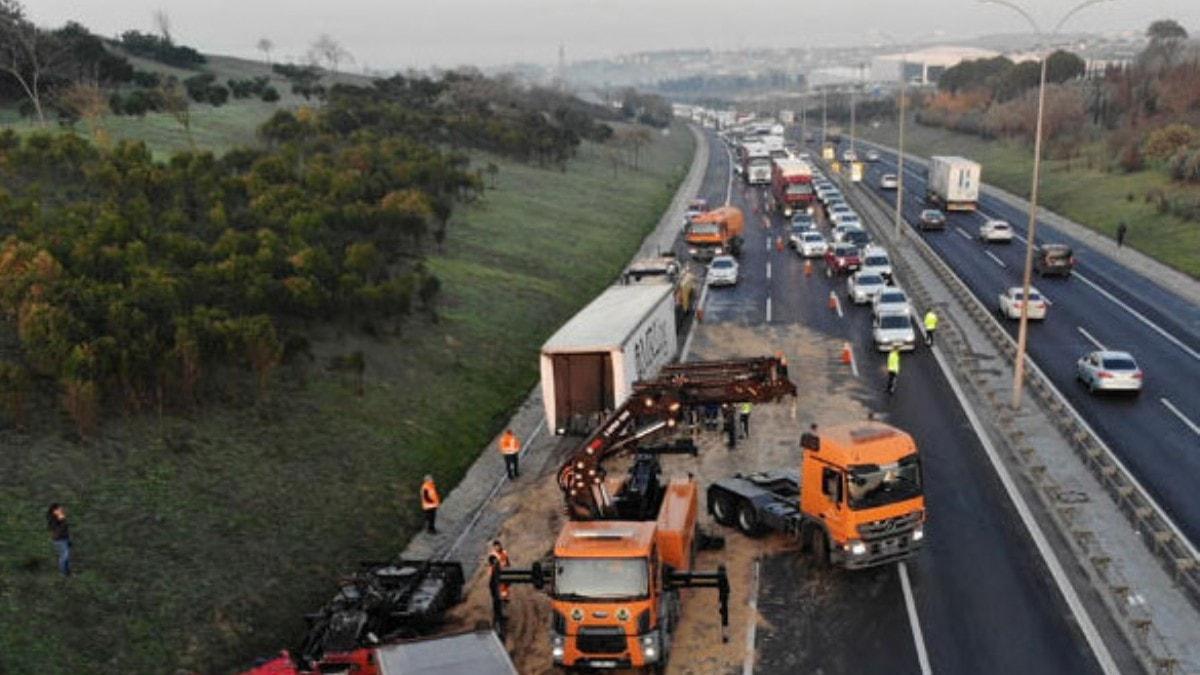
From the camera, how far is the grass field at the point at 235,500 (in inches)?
669

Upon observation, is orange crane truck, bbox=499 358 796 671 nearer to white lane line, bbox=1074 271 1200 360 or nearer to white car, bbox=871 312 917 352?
white car, bbox=871 312 917 352

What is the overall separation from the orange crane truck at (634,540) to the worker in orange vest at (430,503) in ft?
12.9

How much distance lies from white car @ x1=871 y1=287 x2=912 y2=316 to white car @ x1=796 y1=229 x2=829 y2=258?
53.6 feet

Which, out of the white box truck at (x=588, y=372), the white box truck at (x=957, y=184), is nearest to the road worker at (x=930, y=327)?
the white box truck at (x=588, y=372)

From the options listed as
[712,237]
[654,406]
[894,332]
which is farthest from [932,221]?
[654,406]

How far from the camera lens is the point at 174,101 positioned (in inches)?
2260

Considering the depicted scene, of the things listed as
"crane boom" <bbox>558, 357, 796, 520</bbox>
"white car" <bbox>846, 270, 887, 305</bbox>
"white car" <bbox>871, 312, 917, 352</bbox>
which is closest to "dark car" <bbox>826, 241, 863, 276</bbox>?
"white car" <bbox>846, 270, 887, 305</bbox>

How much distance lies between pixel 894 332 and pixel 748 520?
16.4 metres

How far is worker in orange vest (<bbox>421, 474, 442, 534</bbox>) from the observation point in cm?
2245

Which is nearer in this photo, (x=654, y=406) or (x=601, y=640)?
(x=601, y=640)

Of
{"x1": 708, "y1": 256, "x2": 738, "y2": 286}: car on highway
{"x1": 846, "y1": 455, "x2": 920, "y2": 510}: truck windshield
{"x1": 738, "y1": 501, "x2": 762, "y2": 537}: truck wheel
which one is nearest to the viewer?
{"x1": 846, "y1": 455, "x2": 920, "y2": 510}: truck windshield

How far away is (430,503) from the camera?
2264 cm

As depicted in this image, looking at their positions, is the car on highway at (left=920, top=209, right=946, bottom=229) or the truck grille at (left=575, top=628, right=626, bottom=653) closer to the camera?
the truck grille at (left=575, top=628, right=626, bottom=653)

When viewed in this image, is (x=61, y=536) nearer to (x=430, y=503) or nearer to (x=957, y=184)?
(x=430, y=503)
